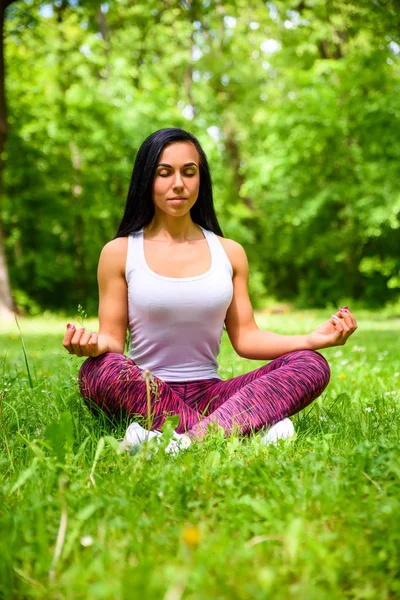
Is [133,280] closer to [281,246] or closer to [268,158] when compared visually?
[268,158]

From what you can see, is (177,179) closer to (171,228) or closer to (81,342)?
(171,228)

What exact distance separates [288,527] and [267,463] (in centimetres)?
54

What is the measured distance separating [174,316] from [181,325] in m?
0.06

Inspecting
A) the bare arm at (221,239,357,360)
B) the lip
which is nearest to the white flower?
the bare arm at (221,239,357,360)

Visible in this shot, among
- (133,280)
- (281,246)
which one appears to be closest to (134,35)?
(281,246)

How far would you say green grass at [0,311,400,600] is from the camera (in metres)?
1.48

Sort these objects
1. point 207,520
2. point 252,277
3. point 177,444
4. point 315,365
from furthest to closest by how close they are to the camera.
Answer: point 252,277
point 315,365
point 177,444
point 207,520

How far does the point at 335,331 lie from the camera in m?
2.96

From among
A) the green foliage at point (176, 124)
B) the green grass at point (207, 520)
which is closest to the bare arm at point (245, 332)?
the green grass at point (207, 520)

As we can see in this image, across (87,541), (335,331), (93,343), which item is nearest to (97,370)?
(93,343)

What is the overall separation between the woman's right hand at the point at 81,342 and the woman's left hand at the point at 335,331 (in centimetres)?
93

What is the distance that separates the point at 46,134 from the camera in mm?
16938

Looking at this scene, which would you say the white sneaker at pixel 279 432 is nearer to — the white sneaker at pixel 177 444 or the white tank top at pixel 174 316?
the white sneaker at pixel 177 444

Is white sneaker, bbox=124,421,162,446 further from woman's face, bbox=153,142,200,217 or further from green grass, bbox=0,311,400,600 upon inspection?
woman's face, bbox=153,142,200,217
